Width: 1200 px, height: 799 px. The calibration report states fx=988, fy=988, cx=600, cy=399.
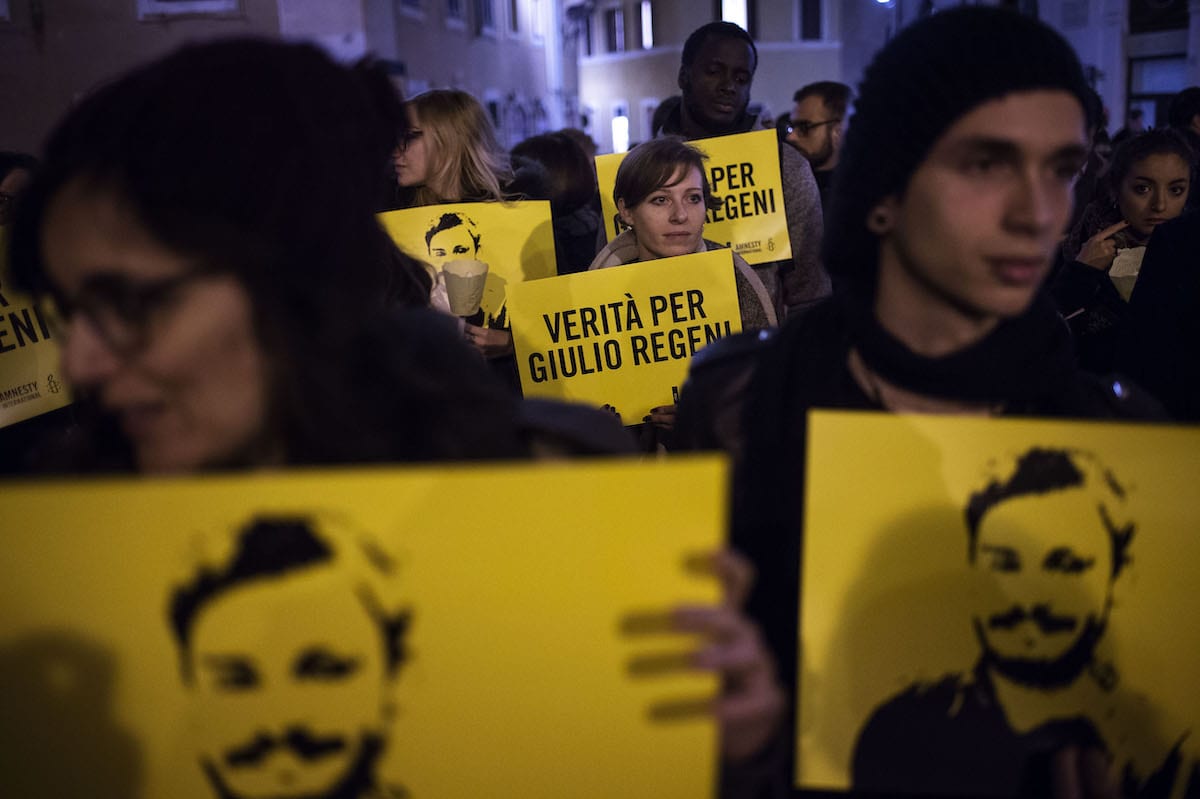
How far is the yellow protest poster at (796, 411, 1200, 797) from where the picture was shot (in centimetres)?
137

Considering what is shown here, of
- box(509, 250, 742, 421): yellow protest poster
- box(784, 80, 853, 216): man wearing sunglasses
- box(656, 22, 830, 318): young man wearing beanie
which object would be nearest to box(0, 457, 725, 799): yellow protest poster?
box(509, 250, 742, 421): yellow protest poster

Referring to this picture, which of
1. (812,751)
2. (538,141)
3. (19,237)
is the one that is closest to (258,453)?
(19,237)

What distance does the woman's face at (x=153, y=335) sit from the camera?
41.9 inches

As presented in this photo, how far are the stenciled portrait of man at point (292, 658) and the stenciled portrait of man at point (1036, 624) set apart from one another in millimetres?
700

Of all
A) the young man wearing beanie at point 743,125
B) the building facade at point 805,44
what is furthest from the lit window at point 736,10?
the young man wearing beanie at point 743,125

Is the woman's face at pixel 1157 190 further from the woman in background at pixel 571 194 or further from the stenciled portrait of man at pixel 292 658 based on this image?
the stenciled portrait of man at pixel 292 658

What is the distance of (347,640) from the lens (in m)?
1.11

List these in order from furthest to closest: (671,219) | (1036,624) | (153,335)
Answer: (671,219) → (1036,624) → (153,335)

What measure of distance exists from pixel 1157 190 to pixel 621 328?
2.70 metres

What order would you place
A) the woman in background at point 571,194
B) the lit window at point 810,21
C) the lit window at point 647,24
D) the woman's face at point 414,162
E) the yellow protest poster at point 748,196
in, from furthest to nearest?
the lit window at point 647,24, the lit window at point 810,21, the woman in background at point 571,194, the yellow protest poster at point 748,196, the woman's face at point 414,162

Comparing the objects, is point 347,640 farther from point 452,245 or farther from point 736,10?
point 736,10

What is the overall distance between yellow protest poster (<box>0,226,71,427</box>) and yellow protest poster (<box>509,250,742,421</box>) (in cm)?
163

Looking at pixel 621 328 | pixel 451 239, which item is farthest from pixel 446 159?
pixel 621 328

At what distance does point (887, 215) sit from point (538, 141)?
4.09m
